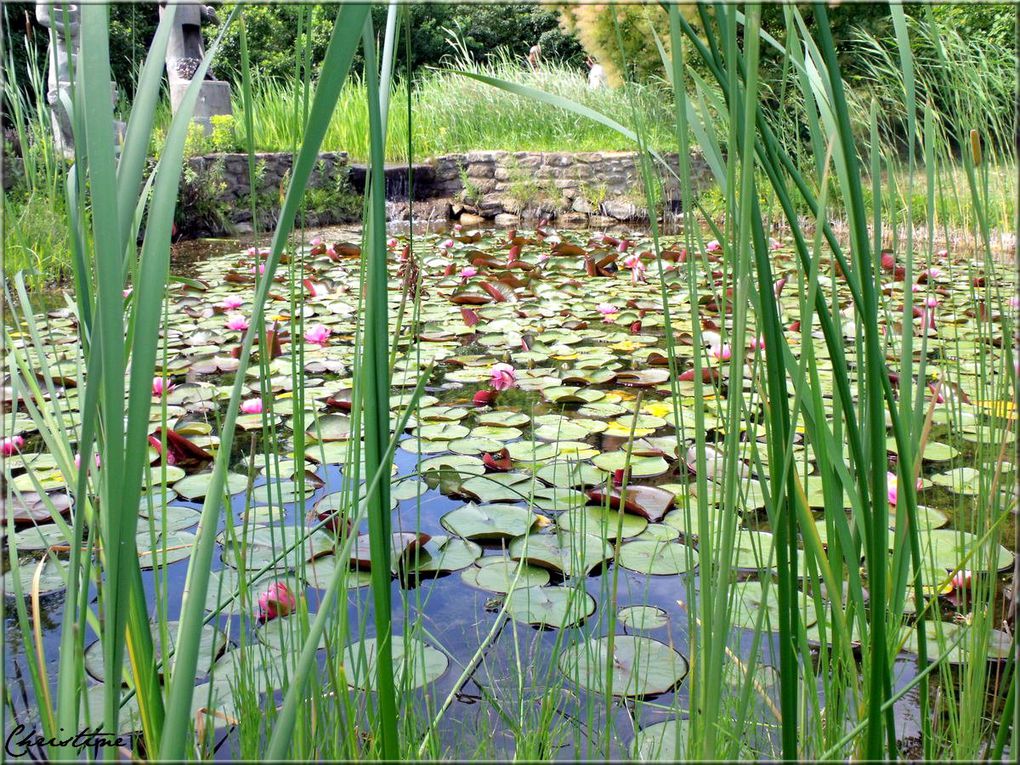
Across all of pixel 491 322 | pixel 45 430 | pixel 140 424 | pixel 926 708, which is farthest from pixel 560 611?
pixel 491 322

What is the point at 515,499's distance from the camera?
127cm

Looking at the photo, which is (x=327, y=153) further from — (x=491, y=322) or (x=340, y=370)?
(x=340, y=370)

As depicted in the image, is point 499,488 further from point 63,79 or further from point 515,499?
point 63,79

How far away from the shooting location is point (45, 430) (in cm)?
59

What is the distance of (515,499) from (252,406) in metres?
0.55

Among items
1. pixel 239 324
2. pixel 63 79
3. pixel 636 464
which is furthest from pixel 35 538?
pixel 63 79

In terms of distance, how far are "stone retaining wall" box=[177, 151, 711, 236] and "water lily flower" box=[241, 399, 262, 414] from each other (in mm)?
3326

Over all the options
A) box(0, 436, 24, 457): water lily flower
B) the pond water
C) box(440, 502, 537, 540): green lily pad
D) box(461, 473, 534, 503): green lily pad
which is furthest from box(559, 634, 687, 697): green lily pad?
box(0, 436, 24, 457): water lily flower

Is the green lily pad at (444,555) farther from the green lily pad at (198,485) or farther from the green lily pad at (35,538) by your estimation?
the green lily pad at (35,538)

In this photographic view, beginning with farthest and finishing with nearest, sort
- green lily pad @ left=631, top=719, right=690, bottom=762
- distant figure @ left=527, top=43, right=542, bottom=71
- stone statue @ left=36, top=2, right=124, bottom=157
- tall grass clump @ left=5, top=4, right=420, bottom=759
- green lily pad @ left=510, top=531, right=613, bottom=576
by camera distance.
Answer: distant figure @ left=527, top=43, right=542, bottom=71, green lily pad @ left=510, top=531, right=613, bottom=576, stone statue @ left=36, top=2, right=124, bottom=157, green lily pad @ left=631, top=719, right=690, bottom=762, tall grass clump @ left=5, top=4, right=420, bottom=759

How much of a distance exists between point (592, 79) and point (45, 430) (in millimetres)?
7923

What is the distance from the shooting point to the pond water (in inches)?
26.7

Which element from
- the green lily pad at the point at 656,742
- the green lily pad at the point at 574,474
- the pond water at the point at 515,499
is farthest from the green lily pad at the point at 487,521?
the green lily pad at the point at 656,742

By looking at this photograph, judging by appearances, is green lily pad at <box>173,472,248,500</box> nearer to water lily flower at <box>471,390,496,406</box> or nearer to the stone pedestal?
water lily flower at <box>471,390,496,406</box>
